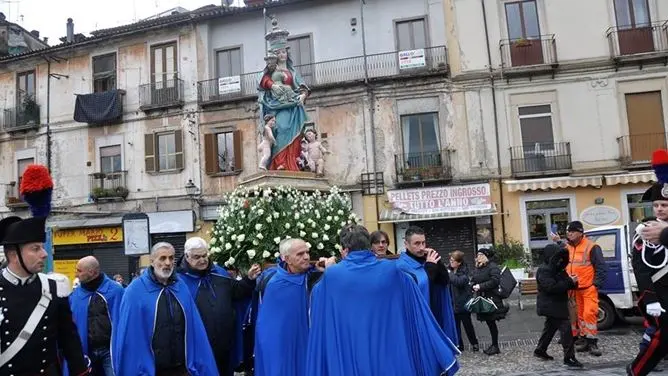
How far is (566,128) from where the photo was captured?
2106 centimetres

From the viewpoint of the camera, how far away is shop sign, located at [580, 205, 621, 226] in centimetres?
2047

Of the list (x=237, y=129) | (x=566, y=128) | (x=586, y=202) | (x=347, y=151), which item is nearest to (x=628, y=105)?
(x=566, y=128)

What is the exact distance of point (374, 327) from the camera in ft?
15.5

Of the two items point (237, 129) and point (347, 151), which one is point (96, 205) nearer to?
point (237, 129)

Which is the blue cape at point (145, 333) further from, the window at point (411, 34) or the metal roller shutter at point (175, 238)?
the metal roller shutter at point (175, 238)

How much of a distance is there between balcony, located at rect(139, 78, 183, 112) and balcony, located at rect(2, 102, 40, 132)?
5733mm

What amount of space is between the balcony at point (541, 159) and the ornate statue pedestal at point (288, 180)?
1327 cm

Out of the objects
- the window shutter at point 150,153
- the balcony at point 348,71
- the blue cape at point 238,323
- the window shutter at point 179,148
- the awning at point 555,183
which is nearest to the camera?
the blue cape at point 238,323

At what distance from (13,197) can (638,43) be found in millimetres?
26494

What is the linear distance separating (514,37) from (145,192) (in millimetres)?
16088

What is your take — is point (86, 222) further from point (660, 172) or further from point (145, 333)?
point (660, 172)

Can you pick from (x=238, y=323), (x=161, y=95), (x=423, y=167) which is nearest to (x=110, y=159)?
(x=161, y=95)

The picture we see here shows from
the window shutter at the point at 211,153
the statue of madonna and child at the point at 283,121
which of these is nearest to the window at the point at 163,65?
the window shutter at the point at 211,153

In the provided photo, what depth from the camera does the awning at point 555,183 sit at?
2017 centimetres
